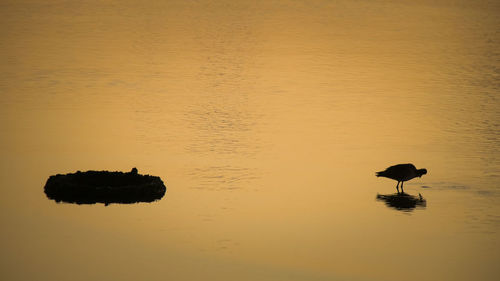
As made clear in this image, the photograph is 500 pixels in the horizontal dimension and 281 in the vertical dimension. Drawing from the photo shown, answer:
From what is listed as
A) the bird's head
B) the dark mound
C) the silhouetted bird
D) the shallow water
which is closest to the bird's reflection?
the shallow water

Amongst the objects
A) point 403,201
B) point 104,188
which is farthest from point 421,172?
point 104,188

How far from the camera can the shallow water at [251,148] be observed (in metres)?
12.3

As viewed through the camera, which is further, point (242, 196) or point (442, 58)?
point (442, 58)

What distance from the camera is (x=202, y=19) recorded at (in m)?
38.1

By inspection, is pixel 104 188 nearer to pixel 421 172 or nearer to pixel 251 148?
pixel 251 148

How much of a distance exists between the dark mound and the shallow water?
138 mm

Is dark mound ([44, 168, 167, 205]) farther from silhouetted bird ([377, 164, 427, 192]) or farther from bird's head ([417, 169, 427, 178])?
bird's head ([417, 169, 427, 178])

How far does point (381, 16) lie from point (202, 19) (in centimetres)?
806

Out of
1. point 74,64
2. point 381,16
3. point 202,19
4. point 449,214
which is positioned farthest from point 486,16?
point 449,214

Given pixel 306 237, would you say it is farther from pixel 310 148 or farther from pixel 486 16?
pixel 486 16

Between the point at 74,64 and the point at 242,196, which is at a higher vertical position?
the point at 74,64

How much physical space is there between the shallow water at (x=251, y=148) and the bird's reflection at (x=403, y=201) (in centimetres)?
11

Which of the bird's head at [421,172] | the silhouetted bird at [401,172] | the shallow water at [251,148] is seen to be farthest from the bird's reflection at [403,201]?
the bird's head at [421,172]

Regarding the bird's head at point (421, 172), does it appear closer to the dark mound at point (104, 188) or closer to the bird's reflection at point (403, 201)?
the bird's reflection at point (403, 201)
